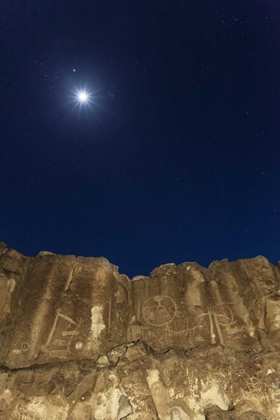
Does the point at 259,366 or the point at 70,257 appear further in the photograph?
the point at 70,257

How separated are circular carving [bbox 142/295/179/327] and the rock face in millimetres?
30

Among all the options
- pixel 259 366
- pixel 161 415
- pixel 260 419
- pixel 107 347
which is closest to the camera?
pixel 260 419

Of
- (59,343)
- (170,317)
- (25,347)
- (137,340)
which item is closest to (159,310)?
(170,317)

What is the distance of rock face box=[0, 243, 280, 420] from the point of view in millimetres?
5715

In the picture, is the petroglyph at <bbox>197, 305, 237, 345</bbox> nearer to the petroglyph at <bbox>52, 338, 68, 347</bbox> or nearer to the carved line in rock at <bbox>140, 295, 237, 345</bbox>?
the carved line in rock at <bbox>140, 295, 237, 345</bbox>

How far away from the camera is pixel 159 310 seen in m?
8.45

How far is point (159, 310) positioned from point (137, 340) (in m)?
1.55

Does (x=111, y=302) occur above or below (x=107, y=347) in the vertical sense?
above

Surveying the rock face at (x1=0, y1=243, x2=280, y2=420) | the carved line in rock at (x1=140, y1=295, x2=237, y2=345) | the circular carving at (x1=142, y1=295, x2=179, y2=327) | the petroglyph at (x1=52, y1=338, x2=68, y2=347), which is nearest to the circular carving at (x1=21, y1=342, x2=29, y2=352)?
the rock face at (x1=0, y1=243, x2=280, y2=420)

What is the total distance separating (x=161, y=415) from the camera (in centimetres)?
565

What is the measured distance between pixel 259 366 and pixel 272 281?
9.42 feet

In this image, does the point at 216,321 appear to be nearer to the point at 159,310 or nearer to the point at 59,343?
the point at 159,310

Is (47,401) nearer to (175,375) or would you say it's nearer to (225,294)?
(175,375)

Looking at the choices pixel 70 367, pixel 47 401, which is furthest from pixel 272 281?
pixel 47 401
